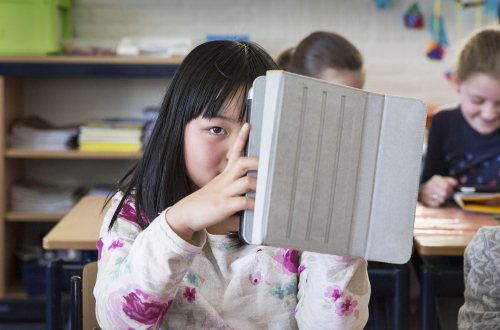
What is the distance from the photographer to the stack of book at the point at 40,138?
3213 mm

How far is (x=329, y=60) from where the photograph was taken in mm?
2354

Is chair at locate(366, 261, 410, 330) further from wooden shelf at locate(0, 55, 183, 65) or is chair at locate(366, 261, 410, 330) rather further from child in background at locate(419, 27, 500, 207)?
wooden shelf at locate(0, 55, 183, 65)

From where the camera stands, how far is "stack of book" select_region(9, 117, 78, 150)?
10.5 ft

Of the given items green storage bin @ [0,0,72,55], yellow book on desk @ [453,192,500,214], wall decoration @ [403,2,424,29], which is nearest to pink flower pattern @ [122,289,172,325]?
yellow book on desk @ [453,192,500,214]

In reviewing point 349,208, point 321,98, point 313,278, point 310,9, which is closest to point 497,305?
point 313,278

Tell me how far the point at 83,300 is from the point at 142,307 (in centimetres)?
34

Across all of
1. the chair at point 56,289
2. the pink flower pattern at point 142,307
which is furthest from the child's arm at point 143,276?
the chair at point 56,289

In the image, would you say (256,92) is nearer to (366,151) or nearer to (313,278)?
(366,151)

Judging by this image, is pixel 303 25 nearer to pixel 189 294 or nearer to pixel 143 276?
pixel 189 294

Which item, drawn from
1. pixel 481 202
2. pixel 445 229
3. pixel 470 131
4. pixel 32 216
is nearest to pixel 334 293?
pixel 445 229

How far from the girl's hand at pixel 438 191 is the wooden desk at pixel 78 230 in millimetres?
892

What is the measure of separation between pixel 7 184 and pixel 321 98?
8.70ft

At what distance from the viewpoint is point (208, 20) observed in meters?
3.43

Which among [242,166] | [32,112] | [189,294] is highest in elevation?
[242,166]
